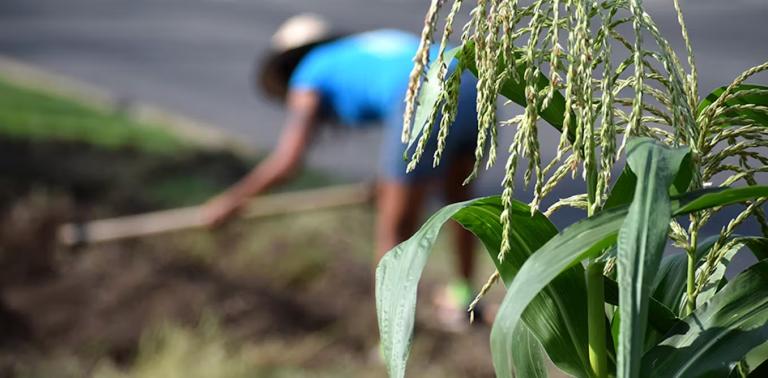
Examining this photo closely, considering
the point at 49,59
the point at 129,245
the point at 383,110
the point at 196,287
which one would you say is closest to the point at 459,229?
the point at 383,110

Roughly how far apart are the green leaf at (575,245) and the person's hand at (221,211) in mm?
4185

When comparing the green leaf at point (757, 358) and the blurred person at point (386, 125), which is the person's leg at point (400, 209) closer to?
the blurred person at point (386, 125)

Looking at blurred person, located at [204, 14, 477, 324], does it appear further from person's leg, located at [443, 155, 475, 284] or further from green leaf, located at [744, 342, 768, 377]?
green leaf, located at [744, 342, 768, 377]

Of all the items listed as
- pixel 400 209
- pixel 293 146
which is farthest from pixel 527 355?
pixel 293 146

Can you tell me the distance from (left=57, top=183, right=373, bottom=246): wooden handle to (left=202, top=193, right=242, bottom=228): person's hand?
44 mm

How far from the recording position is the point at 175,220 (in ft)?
18.3

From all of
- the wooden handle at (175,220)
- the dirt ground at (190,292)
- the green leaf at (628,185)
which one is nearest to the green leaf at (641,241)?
the green leaf at (628,185)

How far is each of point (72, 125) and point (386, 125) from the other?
3.45 metres

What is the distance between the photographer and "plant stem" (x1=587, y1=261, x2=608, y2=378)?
3.95ft

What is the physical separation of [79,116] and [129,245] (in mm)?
3026

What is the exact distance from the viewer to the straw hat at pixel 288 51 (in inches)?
218

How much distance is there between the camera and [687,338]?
122cm

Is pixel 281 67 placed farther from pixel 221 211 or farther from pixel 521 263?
pixel 521 263

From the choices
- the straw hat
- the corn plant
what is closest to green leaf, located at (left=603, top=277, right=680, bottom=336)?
the corn plant
